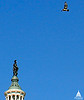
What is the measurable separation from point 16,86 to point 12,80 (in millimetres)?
3735

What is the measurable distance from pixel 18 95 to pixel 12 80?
7.44 metres

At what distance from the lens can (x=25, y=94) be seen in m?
102

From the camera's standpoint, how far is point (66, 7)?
7912 cm

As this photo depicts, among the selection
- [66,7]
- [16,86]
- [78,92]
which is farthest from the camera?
[16,86]

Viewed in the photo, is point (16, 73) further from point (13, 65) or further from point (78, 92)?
point (78, 92)

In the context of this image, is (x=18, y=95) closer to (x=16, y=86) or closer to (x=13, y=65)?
(x=16, y=86)

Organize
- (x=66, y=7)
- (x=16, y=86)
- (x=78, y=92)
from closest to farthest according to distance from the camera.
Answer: (x=66, y=7) < (x=78, y=92) < (x=16, y=86)

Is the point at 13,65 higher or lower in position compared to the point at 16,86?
higher

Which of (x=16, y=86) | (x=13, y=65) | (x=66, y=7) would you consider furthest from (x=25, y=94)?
(x=66, y=7)

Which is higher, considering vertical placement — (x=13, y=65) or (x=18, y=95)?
(x=13, y=65)

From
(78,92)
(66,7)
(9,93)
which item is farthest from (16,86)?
(66,7)

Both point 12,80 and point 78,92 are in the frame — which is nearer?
point 78,92

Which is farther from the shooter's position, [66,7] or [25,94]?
[25,94]

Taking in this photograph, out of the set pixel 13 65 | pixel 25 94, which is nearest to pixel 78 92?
pixel 25 94
